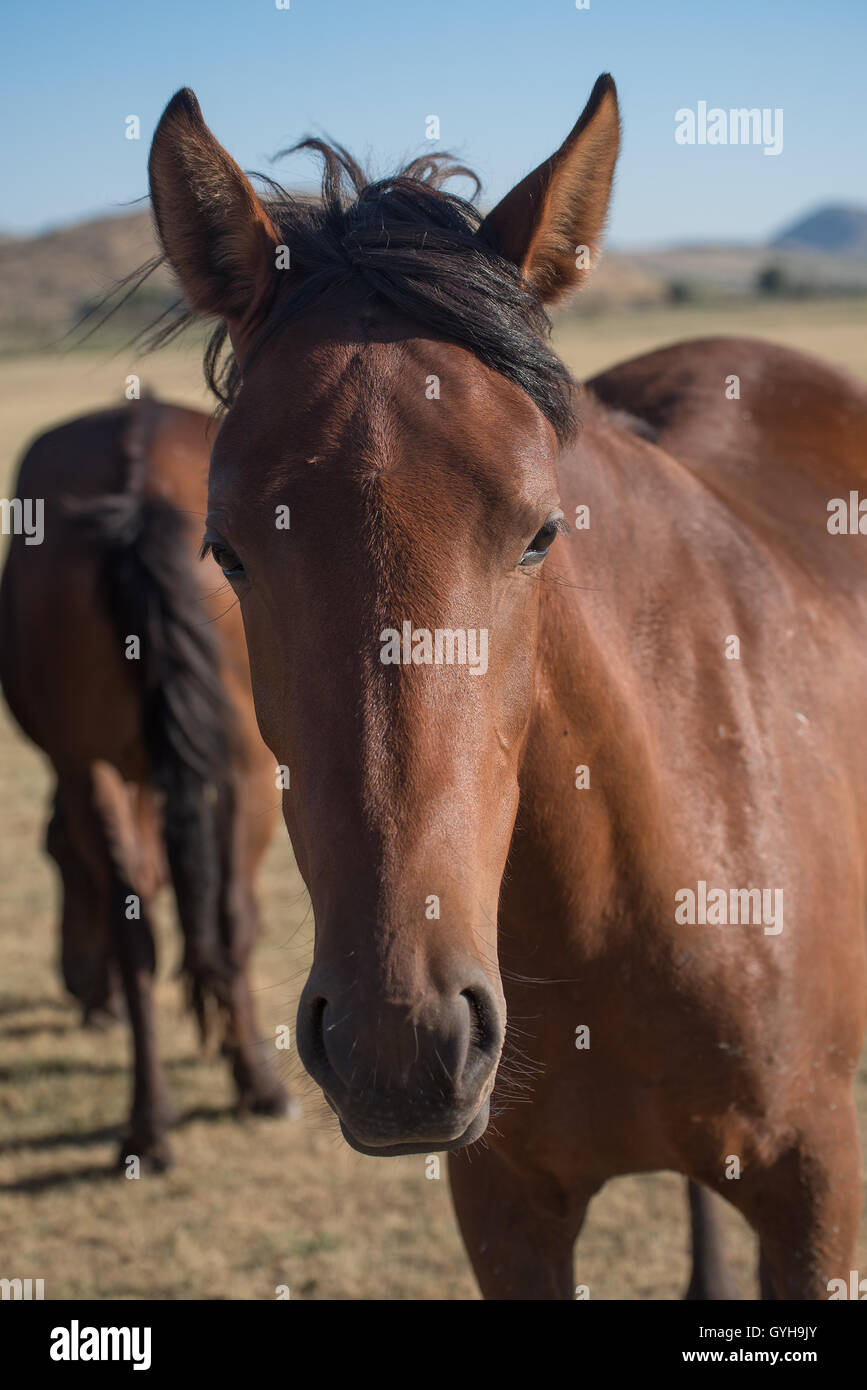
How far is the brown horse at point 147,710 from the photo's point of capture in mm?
4594

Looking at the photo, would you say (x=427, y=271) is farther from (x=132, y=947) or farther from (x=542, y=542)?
(x=132, y=947)

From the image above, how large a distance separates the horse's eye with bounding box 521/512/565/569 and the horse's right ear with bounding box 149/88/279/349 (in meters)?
0.70

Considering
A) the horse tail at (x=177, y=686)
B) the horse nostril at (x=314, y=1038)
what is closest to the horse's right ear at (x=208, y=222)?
→ the horse nostril at (x=314, y=1038)

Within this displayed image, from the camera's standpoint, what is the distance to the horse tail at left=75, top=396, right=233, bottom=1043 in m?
4.56

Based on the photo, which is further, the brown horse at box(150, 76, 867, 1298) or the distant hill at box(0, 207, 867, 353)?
the distant hill at box(0, 207, 867, 353)

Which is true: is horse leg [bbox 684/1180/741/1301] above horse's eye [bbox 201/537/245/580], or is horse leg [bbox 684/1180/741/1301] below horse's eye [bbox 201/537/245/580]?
below

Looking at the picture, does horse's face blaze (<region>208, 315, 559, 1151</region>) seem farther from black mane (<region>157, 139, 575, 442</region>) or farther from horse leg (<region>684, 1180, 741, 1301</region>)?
horse leg (<region>684, 1180, 741, 1301</region>)

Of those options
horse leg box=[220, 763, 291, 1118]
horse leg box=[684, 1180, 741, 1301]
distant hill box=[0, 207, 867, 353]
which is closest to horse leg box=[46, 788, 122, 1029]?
horse leg box=[220, 763, 291, 1118]

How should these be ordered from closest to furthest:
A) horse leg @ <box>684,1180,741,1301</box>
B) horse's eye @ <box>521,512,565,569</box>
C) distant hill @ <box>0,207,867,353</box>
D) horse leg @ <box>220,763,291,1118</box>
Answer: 1. horse's eye @ <box>521,512,565,569</box>
2. horse leg @ <box>684,1180,741,1301</box>
3. horse leg @ <box>220,763,291,1118</box>
4. distant hill @ <box>0,207,867,353</box>

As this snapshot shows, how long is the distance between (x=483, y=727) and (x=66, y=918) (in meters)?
4.43

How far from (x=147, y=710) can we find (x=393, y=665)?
125 inches

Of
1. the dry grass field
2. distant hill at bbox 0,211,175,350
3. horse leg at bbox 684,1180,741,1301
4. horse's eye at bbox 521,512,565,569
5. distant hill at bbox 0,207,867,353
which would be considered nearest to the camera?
horse's eye at bbox 521,512,565,569

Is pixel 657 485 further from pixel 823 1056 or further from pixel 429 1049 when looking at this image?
pixel 429 1049

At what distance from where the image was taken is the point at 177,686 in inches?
180
